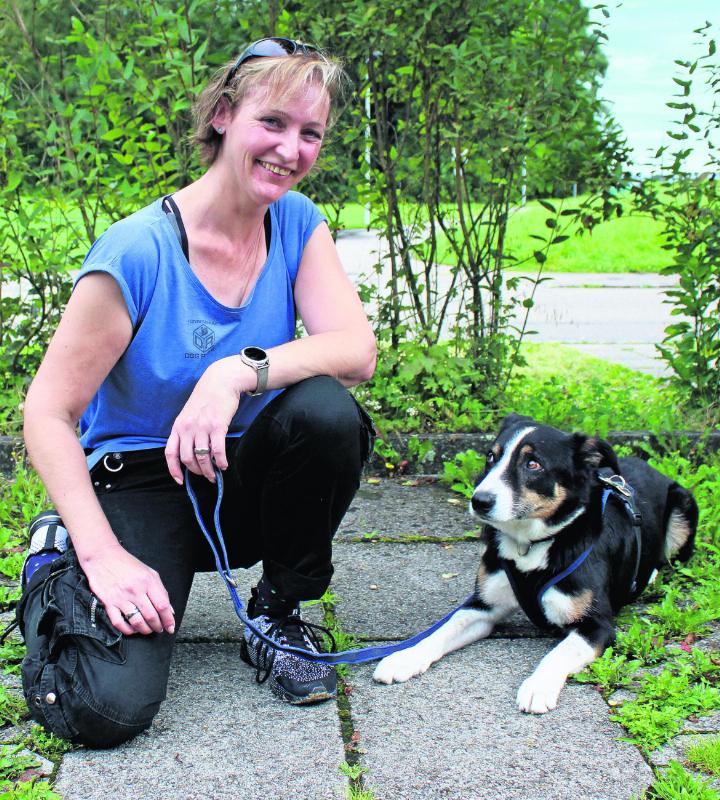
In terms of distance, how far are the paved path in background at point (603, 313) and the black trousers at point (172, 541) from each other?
2.83 meters

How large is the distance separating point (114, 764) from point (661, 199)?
4.20 meters

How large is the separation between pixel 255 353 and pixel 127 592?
2.45 feet

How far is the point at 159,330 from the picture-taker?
279cm

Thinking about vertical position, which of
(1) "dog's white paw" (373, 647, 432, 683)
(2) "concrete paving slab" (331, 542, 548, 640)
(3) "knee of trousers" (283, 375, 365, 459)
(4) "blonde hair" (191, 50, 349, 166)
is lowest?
(2) "concrete paving slab" (331, 542, 548, 640)

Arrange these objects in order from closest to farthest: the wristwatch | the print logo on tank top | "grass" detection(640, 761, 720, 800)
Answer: "grass" detection(640, 761, 720, 800), the wristwatch, the print logo on tank top

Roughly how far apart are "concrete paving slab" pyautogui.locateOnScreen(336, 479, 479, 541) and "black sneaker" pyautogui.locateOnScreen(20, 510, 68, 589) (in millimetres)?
1467

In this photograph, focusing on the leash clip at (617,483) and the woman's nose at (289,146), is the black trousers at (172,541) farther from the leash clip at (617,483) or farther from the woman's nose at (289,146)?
the leash clip at (617,483)

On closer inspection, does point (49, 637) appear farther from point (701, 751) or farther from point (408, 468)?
point (408, 468)

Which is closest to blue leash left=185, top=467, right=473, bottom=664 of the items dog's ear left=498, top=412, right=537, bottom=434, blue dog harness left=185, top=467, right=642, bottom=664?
blue dog harness left=185, top=467, right=642, bottom=664

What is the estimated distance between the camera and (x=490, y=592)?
128 inches

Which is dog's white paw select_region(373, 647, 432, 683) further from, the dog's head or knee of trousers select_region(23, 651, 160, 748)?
knee of trousers select_region(23, 651, 160, 748)

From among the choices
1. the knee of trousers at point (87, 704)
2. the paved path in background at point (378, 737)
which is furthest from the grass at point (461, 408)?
the knee of trousers at point (87, 704)

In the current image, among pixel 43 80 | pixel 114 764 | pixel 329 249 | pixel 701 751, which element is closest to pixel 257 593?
pixel 114 764

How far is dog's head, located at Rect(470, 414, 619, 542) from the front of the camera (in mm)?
3160
